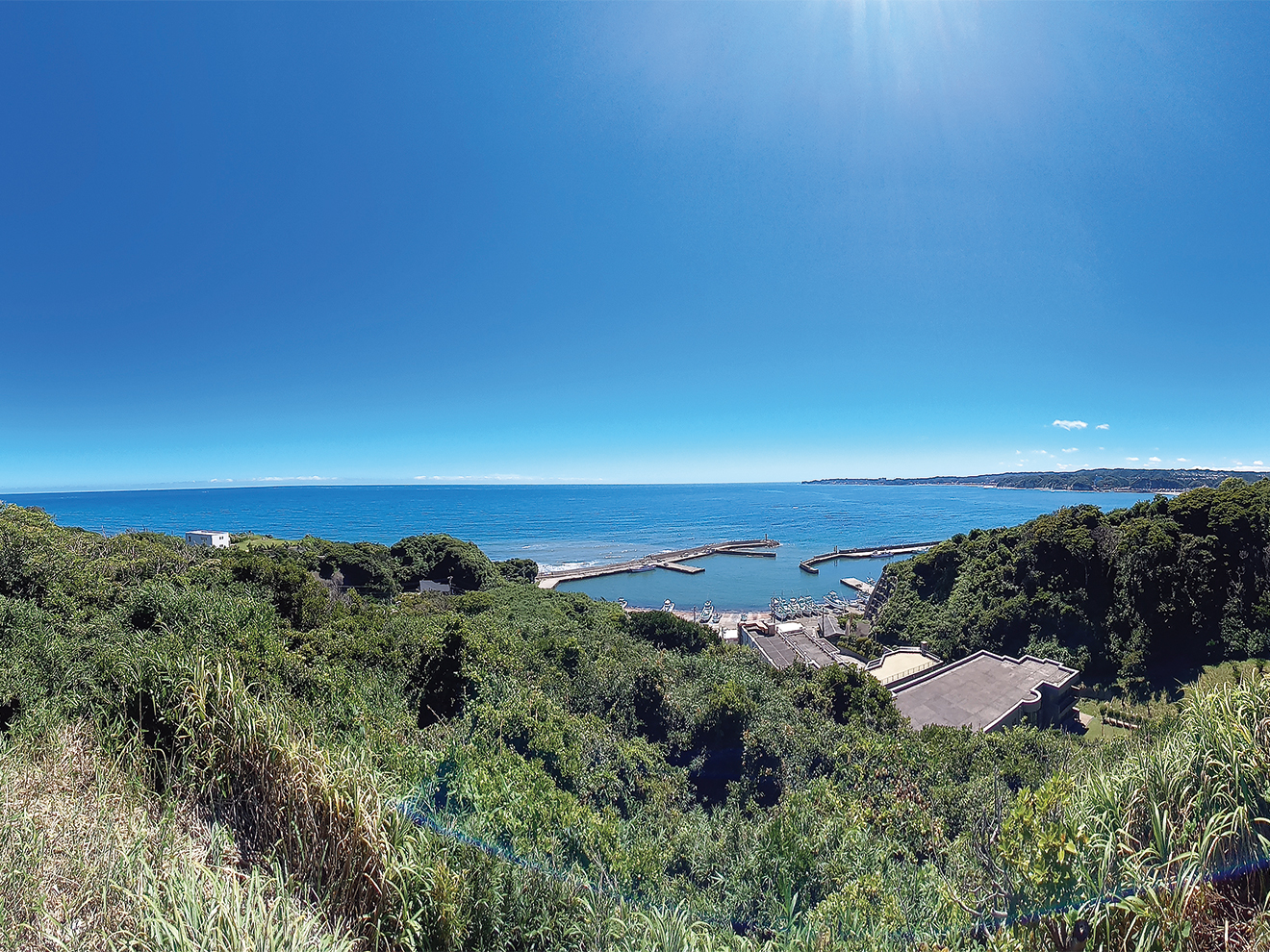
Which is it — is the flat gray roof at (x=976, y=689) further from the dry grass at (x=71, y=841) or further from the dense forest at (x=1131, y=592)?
the dry grass at (x=71, y=841)

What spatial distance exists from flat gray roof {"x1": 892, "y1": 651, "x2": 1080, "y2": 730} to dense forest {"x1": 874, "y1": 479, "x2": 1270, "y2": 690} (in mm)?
4218

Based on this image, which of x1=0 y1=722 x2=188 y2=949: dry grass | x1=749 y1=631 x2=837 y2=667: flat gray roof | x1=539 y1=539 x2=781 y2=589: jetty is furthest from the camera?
x1=539 y1=539 x2=781 y2=589: jetty

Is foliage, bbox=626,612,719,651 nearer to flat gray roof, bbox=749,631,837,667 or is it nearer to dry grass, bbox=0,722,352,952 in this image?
flat gray roof, bbox=749,631,837,667

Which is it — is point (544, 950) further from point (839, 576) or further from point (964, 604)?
point (839, 576)

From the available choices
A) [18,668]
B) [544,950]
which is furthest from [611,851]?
[18,668]

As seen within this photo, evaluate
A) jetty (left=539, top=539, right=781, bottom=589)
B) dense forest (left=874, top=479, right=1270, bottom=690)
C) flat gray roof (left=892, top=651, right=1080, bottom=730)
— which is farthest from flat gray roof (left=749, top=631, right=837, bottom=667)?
jetty (left=539, top=539, right=781, bottom=589)

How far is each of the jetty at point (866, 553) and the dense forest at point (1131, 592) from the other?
37878 mm

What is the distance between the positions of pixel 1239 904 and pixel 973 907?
1.67 m

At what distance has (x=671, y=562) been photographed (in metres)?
65.6

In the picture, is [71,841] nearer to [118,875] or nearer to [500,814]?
[118,875]

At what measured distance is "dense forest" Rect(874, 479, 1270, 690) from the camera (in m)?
20.2

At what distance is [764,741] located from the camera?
9688 mm

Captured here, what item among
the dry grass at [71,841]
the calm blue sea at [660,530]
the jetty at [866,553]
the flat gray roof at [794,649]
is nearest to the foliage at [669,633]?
the flat gray roof at [794,649]

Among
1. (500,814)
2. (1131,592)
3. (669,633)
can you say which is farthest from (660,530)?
(500,814)
